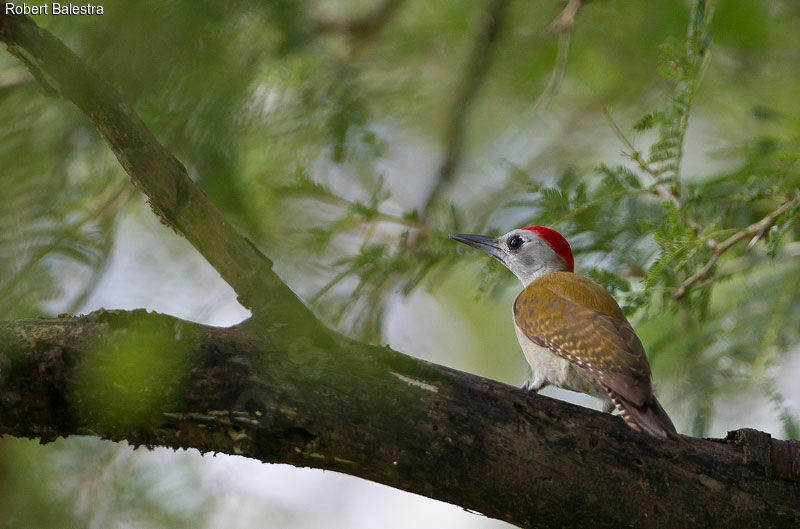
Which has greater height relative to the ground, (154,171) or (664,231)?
(664,231)

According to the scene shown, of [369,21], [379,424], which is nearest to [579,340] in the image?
[379,424]

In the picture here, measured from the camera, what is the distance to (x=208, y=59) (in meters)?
1.55

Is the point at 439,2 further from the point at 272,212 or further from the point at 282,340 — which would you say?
the point at 282,340

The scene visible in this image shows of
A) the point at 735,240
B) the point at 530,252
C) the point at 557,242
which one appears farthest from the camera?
the point at 530,252

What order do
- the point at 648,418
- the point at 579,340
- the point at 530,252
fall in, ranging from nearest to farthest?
1. the point at 648,418
2. the point at 579,340
3. the point at 530,252

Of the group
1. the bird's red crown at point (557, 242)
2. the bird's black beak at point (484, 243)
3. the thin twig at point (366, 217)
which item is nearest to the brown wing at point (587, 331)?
the bird's red crown at point (557, 242)

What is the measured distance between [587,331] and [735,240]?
737 mm

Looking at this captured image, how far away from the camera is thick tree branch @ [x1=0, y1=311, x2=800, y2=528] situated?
2.18 m

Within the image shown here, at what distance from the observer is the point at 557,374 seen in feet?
12.4

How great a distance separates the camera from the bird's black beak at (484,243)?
4251mm

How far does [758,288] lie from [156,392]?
2.92m

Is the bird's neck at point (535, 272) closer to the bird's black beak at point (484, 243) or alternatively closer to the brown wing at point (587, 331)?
the bird's black beak at point (484, 243)

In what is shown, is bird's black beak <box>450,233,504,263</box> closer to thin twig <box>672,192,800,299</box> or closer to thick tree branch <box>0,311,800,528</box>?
thin twig <box>672,192,800,299</box>

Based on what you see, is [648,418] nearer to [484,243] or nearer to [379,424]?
[379,424]
